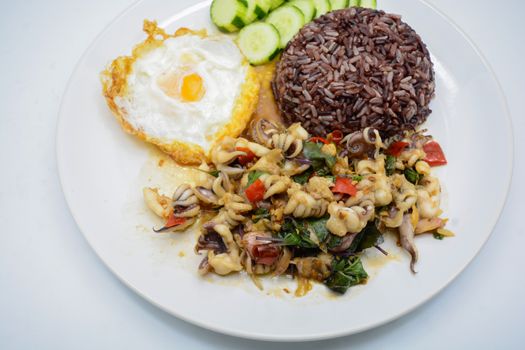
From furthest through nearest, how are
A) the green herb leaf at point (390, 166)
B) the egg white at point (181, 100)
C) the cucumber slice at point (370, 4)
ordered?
the cucumber slice at point (370, 4) < the egg white at point (181, 100) < the green herb leaf at point (390, 166)

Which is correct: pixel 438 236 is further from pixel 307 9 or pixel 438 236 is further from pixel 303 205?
pixel 307 9

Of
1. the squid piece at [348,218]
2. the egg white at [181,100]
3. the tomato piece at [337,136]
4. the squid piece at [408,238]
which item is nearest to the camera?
the squid piece at [348,218]

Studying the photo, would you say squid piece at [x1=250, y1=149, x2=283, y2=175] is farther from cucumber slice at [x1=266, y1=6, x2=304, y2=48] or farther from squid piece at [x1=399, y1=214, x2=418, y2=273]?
cucumber slice at [x1=266, y1=6, x2=304, y2=48]

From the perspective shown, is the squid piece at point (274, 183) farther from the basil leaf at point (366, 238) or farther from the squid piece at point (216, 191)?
the basil leaf at point (366, 238)

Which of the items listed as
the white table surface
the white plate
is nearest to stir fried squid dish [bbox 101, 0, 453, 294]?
the white plate

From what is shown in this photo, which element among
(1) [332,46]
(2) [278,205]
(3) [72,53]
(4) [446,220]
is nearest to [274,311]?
(2) [278,205]

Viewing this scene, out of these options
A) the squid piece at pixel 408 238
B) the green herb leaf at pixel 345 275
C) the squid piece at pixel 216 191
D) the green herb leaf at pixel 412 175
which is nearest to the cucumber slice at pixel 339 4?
the green herb leaf at pixel 412 175
